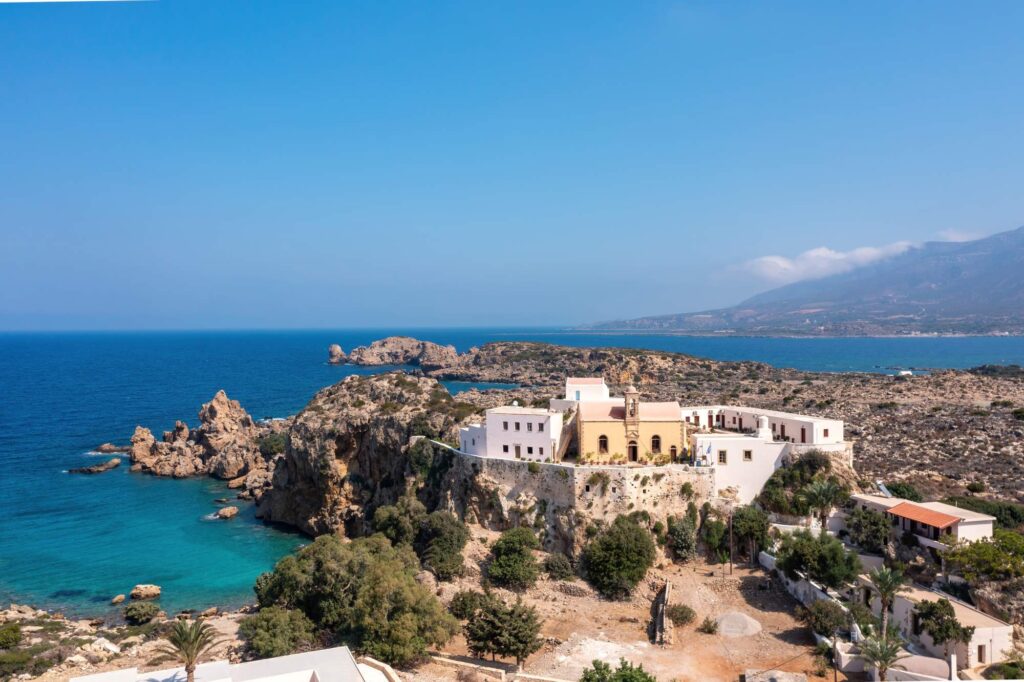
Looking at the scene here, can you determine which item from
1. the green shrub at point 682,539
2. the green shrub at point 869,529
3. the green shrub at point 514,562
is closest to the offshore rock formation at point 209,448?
the green shrub at point 514,562

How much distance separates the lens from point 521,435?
34156 mm

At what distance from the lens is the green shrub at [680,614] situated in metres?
26.0

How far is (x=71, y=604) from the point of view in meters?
30.8

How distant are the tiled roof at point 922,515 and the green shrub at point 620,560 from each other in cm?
1009

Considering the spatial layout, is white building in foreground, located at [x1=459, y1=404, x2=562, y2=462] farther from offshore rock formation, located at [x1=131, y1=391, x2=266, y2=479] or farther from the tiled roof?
offshore rock formation, located at [x1=131, y1=391, x2=266, y2=479]

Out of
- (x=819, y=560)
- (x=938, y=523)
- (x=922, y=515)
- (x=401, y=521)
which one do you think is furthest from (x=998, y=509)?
(x=401, y=521)

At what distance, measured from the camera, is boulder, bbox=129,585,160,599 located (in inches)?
1236

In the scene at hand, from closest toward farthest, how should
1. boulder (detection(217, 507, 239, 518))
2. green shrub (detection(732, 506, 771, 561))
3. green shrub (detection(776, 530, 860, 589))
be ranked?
green shrub (detection(776, 530, 860, 589)) → green shrub (detection(732, 506, 771, 561)) → boulder (detection(217, 507, 239, 518))

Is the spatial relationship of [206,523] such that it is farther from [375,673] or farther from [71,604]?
[375,673]

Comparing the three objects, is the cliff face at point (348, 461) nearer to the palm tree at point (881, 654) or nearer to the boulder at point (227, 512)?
the boulder at point (227, 512)

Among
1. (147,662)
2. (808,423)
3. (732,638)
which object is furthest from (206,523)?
(808,423)

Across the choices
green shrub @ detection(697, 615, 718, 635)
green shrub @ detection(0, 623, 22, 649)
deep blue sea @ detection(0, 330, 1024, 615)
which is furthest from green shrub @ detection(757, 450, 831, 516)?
green shrub @ detection(0, 623, 22, 649)

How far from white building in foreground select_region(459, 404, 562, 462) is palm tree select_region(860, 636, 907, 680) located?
1676cm

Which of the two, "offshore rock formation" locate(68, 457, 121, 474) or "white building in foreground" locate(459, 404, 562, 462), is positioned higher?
"white building in foreground" locate(459, 404, 562, 462)
